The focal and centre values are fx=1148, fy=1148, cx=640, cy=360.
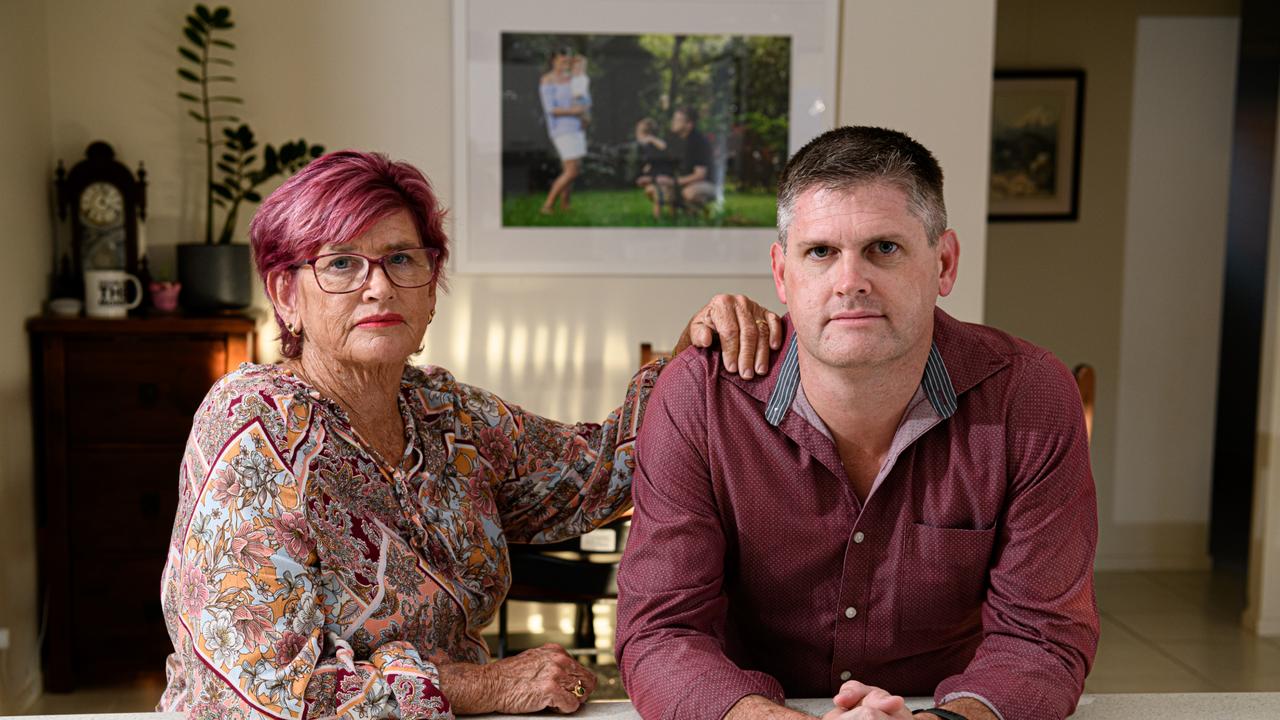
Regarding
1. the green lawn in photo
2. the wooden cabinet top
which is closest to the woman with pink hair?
the wooden cabinet top

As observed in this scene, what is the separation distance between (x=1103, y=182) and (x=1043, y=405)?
12.7 ft

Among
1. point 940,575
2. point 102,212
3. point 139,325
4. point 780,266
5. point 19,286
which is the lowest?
point 940,575

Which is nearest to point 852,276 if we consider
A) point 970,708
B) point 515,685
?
point 970,708

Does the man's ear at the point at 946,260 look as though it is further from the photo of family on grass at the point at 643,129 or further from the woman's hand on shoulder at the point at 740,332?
the photo of family on grass at the point at 643,129

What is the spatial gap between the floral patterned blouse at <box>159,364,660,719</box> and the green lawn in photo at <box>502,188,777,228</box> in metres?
1.97

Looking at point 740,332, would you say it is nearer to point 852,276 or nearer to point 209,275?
point 852,276

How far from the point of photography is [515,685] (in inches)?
55.5

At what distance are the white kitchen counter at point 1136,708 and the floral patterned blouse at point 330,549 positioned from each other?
14 centimetres

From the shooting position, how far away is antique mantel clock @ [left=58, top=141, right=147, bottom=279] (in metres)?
3.43

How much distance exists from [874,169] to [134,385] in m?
2.58

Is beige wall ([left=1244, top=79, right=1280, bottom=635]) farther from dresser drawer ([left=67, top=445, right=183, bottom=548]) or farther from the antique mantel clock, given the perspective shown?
the antique mantel clock

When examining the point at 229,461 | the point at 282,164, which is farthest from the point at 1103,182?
the point at 229,461

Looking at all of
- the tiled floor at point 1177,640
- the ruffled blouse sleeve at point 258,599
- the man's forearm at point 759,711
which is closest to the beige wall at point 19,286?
the ruffled blouse sleeve at point 258,599

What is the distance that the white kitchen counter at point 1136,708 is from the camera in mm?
1358
